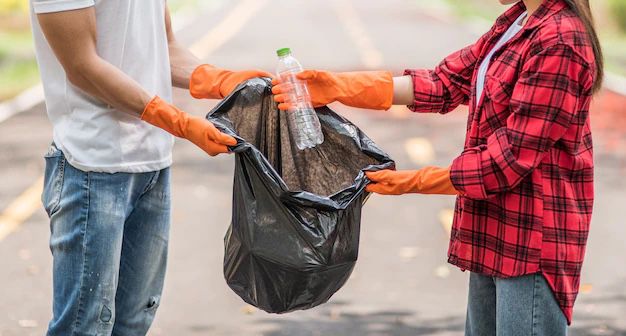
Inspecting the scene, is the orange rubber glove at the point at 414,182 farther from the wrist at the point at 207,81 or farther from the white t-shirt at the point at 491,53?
the wrist at the point at 207,81

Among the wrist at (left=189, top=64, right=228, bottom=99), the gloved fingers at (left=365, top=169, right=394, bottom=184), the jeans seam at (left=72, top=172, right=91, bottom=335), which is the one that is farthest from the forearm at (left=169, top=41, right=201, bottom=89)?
the gloved fingers at (left=365, top=169, right=394, bottom=184)

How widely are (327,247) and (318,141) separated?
42 centimetres

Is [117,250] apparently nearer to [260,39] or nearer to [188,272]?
[188,272]

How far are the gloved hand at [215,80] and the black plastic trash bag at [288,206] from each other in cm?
16

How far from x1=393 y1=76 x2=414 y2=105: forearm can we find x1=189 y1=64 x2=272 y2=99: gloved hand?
0.46 m

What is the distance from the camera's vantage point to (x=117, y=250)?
3377 millimetres

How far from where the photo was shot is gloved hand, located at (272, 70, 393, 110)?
362cm

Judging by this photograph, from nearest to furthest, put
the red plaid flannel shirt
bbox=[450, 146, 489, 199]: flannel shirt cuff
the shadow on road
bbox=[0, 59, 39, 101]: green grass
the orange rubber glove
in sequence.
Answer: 1. the red plaid flannel shirt
2. bbox=[450, 146, 489, 199]: flannel shirt cuff
3. the orange rubber glove
4. the shadow on road
5. bbox=[0, 59, 39, 101]: green grass

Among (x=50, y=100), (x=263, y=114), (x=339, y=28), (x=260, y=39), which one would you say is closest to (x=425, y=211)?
(x=263, y=114)

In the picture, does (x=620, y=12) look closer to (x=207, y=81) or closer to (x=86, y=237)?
(x=207, y=81)

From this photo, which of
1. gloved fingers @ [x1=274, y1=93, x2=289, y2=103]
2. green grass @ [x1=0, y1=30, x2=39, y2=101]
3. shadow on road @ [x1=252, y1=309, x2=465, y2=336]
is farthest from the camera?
green grass @ [x1=0, y1=30, x2=39, y2=101]

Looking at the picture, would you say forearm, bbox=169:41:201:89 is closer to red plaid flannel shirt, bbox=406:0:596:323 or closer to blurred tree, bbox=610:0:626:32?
red plaid flannel shirt, bbox=406:0:596:323

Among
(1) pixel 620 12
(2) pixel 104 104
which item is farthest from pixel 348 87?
(1) pixel 620 12

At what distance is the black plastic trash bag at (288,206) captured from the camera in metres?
3.31
